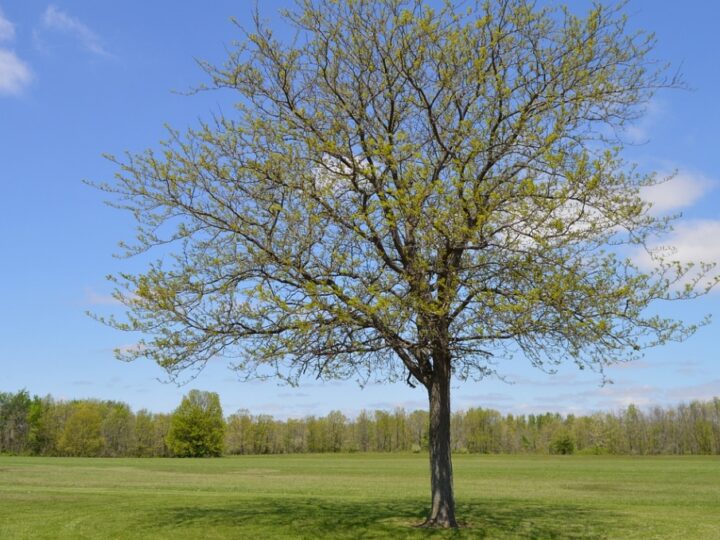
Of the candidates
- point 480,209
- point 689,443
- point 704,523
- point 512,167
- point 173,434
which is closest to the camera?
point 480,209

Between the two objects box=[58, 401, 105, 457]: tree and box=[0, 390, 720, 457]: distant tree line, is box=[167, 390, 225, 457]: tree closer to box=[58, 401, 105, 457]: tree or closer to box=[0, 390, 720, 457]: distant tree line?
box=[0, 390, 720, 457]: distant tree line

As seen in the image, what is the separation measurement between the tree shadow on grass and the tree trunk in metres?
0.59

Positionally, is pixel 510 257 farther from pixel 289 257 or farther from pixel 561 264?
pixel 289 257

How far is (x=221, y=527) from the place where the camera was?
16125mm

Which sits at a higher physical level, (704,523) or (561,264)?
(561,264)

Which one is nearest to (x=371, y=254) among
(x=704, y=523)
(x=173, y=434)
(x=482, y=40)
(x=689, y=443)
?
(x=482, y=40)

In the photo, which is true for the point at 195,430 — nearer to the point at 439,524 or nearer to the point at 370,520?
the point at 370,520

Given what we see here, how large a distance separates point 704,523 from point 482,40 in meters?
15.7

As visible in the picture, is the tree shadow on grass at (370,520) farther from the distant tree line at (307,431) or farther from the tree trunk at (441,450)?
the distant tree line at (307,431)

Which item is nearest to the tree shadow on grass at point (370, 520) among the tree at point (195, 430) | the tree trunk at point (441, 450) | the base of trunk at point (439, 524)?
the base of trunk at point (439, 524)

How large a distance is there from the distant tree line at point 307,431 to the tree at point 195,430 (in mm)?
167

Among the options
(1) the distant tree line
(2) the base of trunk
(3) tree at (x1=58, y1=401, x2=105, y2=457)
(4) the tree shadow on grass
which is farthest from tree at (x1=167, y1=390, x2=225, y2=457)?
(2) the base of trunk

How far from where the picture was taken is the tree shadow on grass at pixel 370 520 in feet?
51.0

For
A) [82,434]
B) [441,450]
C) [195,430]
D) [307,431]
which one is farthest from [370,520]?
[307,431]
